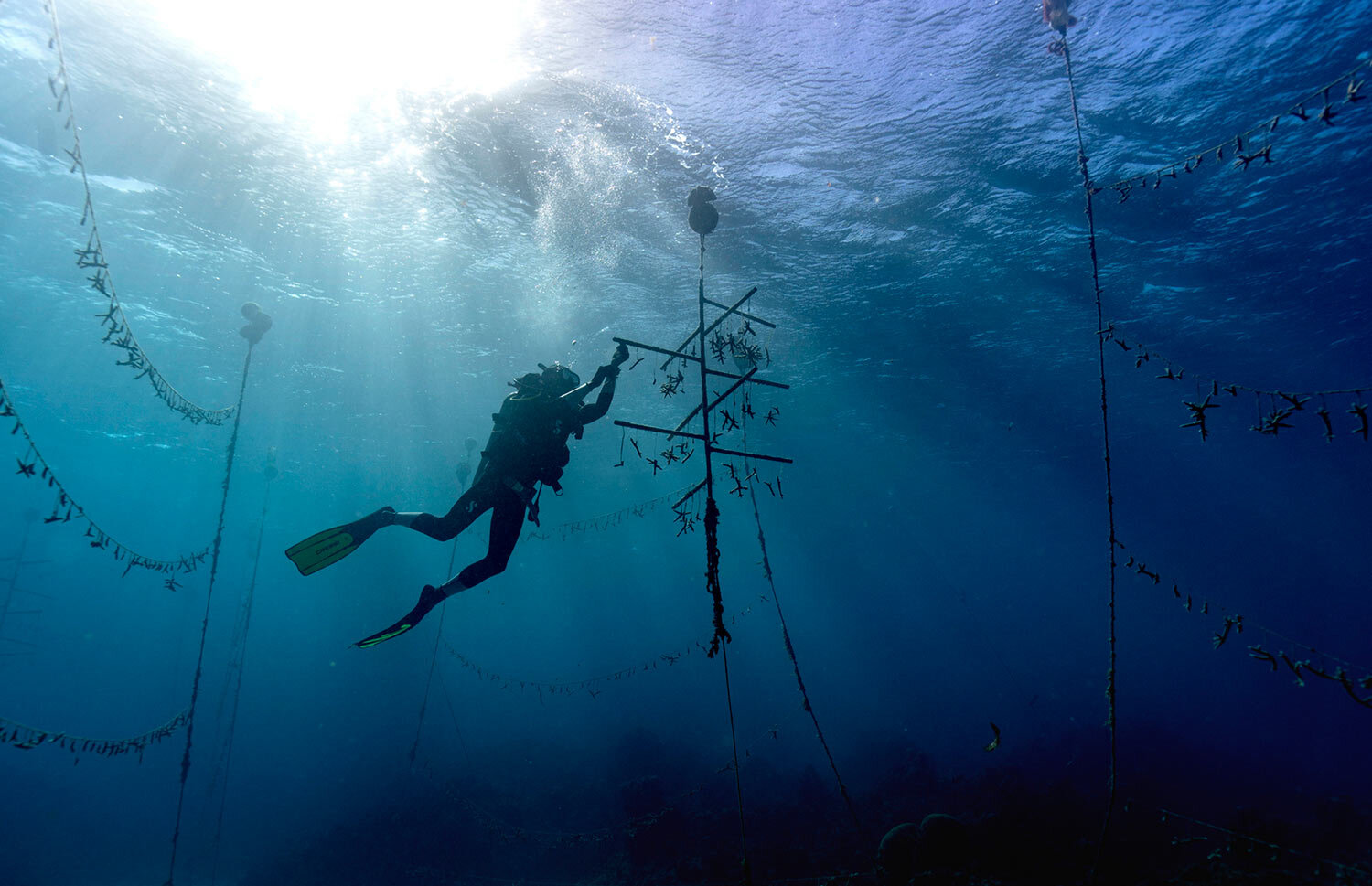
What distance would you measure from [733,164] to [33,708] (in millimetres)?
70311

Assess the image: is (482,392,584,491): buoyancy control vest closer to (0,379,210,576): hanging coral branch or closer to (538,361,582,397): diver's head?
(538,361,582,397): diver's head

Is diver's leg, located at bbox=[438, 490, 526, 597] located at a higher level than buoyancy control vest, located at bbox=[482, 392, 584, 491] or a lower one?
lower

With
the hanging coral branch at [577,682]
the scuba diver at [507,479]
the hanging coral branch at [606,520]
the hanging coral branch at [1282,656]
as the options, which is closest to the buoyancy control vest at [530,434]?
the scuba diver at [507,479]

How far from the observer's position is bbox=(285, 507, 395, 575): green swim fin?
229 inches

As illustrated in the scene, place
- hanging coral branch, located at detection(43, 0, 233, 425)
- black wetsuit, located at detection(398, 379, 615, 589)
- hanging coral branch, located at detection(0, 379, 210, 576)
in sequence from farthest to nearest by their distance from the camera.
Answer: black wetsuit, located at detection(398, 379, 615, 589), hanging coral branch, located at detection(0, 379, 210, 576), hanging coral branch, located at detection(43, 0, 233, 425)

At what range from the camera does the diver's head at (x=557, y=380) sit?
6551 mm

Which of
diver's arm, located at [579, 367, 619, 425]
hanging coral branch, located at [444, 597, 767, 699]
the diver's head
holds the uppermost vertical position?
the diver's head

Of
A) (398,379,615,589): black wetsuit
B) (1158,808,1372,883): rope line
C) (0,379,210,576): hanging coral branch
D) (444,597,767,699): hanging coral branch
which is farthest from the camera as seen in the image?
(444,597,767,699): hanging coral branch

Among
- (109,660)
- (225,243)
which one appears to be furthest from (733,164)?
(109,660)

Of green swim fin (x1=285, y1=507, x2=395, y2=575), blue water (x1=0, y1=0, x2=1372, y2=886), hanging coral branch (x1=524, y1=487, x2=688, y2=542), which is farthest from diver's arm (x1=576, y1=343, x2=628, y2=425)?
blue water (x1=0, y1=0, x2=1372, y2=886)

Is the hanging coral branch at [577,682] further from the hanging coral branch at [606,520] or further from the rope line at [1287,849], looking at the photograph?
the rope line at [1287,849]

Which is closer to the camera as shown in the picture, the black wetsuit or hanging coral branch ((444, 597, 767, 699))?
the black wetsuit

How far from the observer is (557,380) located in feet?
21.9

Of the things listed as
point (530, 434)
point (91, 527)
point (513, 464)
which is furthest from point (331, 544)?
point (91, 527)
